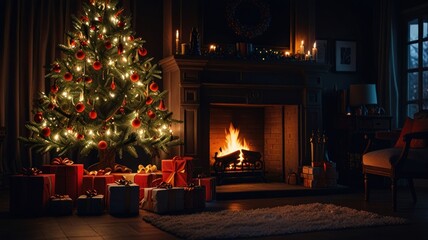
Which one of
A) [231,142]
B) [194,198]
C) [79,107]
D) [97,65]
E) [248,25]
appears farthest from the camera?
[231,142]

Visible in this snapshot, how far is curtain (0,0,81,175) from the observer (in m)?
6.04

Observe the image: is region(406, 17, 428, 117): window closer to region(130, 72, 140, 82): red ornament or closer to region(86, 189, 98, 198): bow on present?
region(130, 72, 140, 82): red ornament

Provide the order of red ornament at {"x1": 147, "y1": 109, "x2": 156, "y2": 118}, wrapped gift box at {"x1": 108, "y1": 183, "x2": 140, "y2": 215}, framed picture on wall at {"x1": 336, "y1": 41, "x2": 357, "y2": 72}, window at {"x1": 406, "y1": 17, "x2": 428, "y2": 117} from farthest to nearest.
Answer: framed picture on wall at {"x1": 336, "y1": 41, "x2": 357, "y2": 72} < window at {"x1": 406, "y1": 17, "x2": 428, "y2": 117} < red ornament at {"x1": 147, "y1": 109, "x2": 156, "y2": 118} < wrapped gift box at {"x1": 108, "y1": 183, "x2": 140, "y2": 215}

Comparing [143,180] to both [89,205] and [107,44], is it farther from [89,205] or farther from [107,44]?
[107,44]

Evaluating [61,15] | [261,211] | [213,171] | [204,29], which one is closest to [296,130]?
[213,171]

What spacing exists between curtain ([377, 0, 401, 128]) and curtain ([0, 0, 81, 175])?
3971 mm

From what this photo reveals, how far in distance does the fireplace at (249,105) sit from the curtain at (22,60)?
4.39 feet

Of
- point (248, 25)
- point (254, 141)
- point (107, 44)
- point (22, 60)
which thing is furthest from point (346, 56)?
point (22, 60)

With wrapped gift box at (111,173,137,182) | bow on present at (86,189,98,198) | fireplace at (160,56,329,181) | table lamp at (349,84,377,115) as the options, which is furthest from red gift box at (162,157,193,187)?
table lamp at (349,84,377,115)

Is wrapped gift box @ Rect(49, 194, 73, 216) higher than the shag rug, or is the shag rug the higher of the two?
wrapped gift box @ Rect(49, 194, 73, 216)

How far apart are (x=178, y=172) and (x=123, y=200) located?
768 millimetres

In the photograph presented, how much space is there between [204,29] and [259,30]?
709 millimetres

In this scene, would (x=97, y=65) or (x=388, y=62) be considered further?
(x=388, y=62)

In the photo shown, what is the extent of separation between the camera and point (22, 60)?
241 inches
